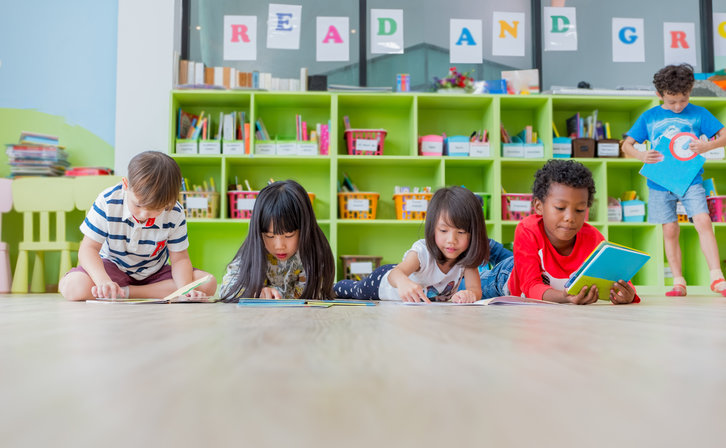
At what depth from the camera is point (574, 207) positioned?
1.64 meters

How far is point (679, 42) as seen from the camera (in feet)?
11.7

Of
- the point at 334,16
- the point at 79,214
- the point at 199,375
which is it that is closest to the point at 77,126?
the point at 79,214

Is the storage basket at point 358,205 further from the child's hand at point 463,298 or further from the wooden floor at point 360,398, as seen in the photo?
the wooden floor at point 360,398

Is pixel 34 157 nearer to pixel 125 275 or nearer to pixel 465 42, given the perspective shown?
pixel 125 275

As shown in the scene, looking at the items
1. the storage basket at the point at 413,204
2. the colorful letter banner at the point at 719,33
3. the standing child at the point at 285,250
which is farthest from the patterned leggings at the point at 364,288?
the colorful letter banner at the point at 719,33

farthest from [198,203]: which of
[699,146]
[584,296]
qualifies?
[699,146]

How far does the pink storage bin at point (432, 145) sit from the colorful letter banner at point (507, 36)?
0.80 m

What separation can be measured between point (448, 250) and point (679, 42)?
2.93 m

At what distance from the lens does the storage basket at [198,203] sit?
306cm

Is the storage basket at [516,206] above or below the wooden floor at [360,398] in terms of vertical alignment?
above

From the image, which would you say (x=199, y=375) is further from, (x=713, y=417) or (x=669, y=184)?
(x=669, y=184)

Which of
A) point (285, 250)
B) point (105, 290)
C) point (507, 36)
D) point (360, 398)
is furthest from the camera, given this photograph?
point (507, 36)

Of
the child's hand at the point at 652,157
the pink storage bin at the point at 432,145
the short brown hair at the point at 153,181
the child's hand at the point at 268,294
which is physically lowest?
the child's hand at the point at 268,294

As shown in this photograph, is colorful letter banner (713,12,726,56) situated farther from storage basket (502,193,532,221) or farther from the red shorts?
the red shorts
